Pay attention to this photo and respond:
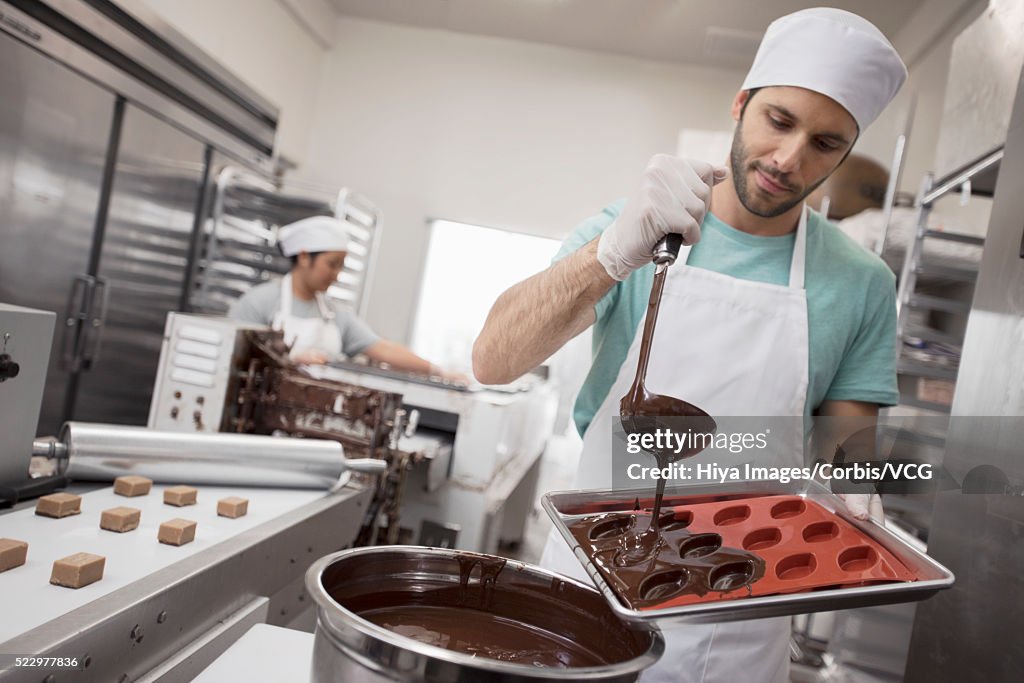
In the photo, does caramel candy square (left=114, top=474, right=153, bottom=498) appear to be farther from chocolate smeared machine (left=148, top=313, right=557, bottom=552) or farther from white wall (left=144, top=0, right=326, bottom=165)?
white wall (left=144, top=0, right=326, bottom=165)

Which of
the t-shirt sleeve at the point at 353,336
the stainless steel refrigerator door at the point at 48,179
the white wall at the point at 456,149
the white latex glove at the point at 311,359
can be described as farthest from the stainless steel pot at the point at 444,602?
the white wall at the point at 456,149

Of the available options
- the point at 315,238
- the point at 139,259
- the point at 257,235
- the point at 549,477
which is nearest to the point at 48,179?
the point at 139,259

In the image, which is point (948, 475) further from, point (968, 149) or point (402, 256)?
point (402, 256)

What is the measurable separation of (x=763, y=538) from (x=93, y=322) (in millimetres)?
2992

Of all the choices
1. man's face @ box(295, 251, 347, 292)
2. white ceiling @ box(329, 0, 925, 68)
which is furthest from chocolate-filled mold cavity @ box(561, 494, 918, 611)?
man's face @ box(295, 251, 347, 292)

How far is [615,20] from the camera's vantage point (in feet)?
6.05

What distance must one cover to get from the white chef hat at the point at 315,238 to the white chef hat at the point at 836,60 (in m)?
2.36

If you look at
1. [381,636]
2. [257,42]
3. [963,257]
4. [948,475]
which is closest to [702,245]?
[948,475]

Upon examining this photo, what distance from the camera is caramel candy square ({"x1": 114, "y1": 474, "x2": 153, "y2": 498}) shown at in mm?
1180

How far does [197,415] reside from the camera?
5.68 feet

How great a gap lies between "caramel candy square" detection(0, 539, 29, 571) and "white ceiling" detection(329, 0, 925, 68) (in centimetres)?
131

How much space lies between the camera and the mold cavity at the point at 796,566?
72 cm

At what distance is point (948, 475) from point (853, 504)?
23 cm

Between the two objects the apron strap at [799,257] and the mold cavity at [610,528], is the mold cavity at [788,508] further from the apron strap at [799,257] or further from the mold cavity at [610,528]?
the apron strap at [799,257]
